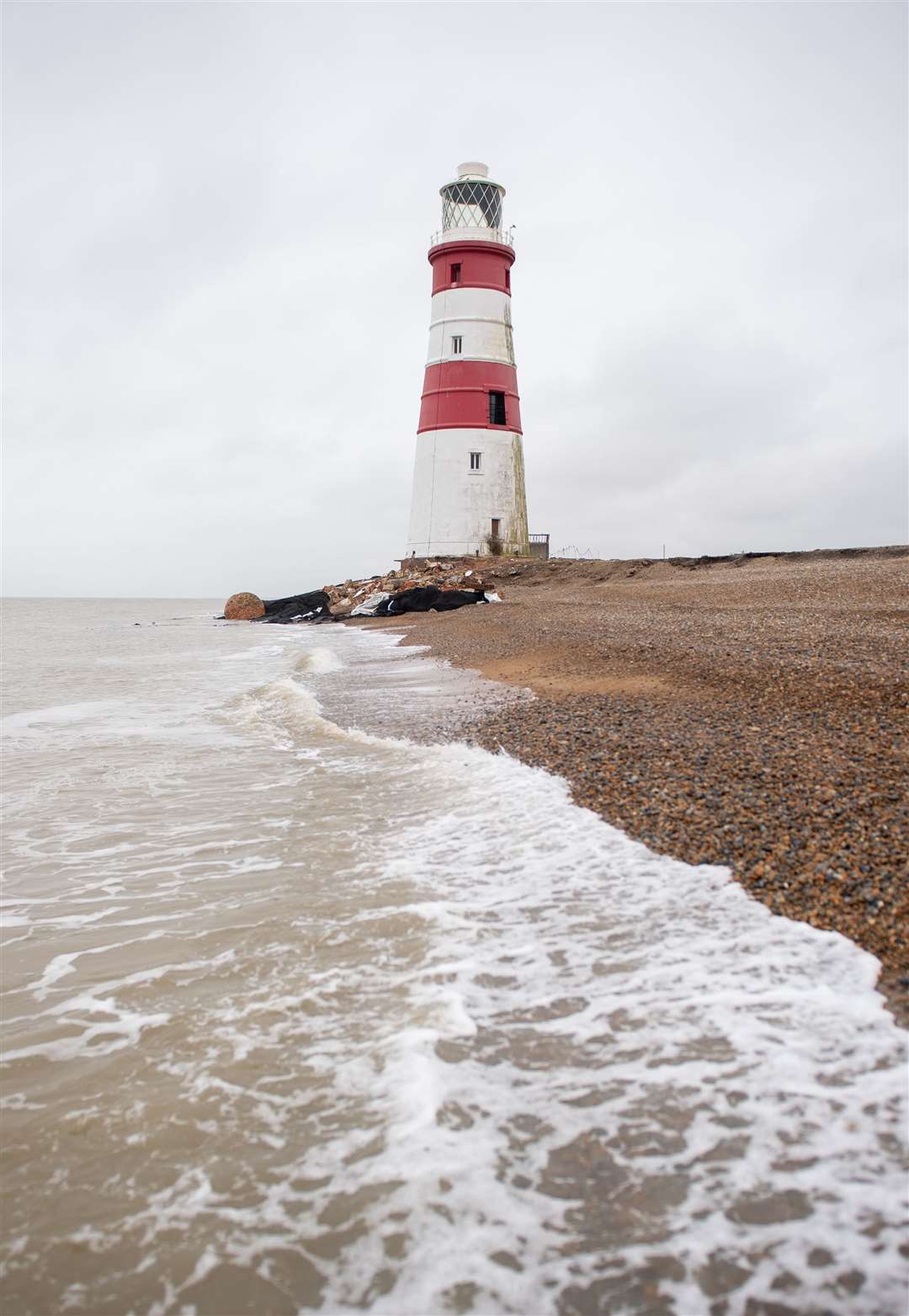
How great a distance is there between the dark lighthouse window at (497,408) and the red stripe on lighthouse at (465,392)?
119 millimetres

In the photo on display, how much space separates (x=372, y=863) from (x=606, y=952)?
1766 millimetres

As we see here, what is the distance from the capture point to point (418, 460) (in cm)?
3397

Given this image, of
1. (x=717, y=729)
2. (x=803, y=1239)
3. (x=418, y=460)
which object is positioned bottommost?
(x=803, y=1239)

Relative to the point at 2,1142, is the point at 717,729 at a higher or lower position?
higher

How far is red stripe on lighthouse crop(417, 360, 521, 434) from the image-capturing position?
3269 centimetres

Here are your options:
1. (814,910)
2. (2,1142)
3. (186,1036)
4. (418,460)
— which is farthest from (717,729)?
(418,460)

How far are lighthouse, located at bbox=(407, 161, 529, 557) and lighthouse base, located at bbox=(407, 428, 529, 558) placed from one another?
3cm

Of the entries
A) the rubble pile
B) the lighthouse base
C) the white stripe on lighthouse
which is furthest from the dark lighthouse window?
the rubble pile

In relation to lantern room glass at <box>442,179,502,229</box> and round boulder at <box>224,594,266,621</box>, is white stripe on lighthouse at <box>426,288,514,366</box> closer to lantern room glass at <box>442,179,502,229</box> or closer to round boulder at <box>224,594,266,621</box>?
lantern room glass at <box>442,179,502,229</box>

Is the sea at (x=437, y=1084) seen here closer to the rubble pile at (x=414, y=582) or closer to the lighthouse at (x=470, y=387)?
the rubble pile at (x=414, y=582)

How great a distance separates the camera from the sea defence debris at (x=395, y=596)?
2850cm

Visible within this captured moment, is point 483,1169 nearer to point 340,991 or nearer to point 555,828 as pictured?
point 340,991

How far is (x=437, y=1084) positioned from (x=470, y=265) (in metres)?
34.6

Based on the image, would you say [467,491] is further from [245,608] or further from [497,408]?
[245,608]
